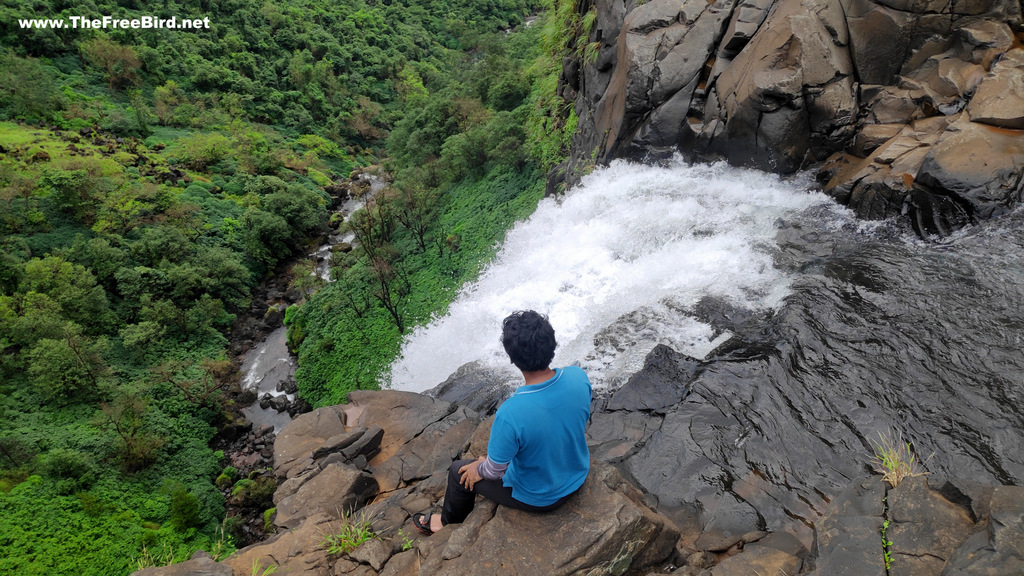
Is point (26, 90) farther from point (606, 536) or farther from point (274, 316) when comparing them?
point (606, 536)

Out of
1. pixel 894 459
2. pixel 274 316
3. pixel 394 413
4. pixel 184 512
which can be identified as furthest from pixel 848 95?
pixel 274 316

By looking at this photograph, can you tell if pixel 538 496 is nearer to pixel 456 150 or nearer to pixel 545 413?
pixel 545 413

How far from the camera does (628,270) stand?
419 inches

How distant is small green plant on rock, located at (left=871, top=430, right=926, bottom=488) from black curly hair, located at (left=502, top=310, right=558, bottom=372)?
2856 millimetres

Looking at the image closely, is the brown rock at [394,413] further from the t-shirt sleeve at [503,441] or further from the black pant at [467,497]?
the t-shirt sleeve at [503,441]

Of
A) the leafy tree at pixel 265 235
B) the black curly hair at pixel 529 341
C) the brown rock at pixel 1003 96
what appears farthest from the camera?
the leafy tree at pixel 265 235

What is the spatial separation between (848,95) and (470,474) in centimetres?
1102

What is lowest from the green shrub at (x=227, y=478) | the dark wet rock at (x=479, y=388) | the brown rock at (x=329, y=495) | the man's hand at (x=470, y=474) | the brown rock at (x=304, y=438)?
the green shrub at (x=227, y=478)

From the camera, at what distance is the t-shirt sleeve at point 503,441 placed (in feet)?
12.0

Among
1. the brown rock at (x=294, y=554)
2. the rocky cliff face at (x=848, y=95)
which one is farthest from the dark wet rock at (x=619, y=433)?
the rocky cliff face at (x=848, y=95)

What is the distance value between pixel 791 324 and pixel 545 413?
542 centimetres

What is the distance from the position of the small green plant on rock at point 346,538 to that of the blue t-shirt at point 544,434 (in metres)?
2.32

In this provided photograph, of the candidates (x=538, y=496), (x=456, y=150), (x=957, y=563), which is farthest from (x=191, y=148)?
(x=957, y=563)

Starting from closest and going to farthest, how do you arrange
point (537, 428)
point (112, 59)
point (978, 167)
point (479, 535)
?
point (537, 428), point (479, 535), point (978, 167), point (112, 59)
